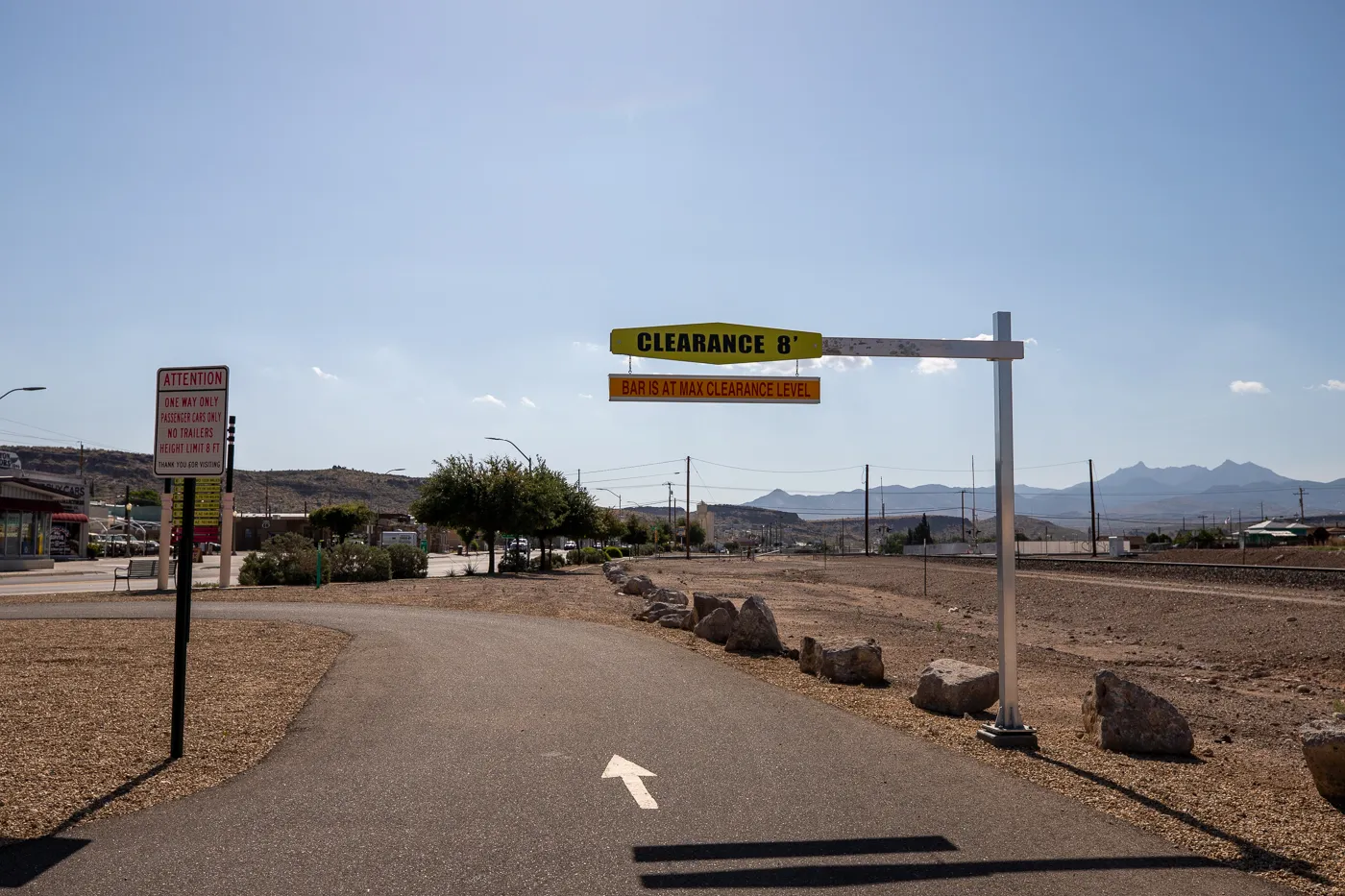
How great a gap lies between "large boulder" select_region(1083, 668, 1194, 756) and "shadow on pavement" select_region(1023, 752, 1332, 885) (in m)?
1.41

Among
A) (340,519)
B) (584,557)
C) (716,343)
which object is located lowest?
(584,557)

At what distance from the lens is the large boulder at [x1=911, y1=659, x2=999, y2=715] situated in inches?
443

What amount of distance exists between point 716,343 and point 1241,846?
18.6 ft

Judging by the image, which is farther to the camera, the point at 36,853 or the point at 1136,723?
the point at 1136,723

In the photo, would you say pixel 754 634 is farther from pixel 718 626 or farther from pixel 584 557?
pixel 584 557

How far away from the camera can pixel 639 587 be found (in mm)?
31984

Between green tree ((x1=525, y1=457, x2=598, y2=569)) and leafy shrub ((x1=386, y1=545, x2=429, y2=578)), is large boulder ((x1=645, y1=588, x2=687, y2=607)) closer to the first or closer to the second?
leafy shrub ((x1=386, y1=545, x2=429, y2=578))

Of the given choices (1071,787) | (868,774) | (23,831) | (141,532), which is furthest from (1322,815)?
(141,532)

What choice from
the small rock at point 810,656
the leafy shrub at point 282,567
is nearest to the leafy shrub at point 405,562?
the leafy shrub at point 282,567

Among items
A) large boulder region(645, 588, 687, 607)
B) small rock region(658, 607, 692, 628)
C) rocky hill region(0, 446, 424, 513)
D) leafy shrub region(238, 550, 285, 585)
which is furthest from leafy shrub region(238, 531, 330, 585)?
rocky hill region(0, 446, 424, 513)

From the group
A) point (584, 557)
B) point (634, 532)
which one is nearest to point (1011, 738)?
point (584, 557)

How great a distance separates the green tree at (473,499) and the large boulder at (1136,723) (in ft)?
132

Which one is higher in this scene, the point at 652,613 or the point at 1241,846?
the point at 1241,846

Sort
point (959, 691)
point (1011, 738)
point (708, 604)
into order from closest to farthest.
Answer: point (1011, 738) → point (959, 691) → point (708, 604)
